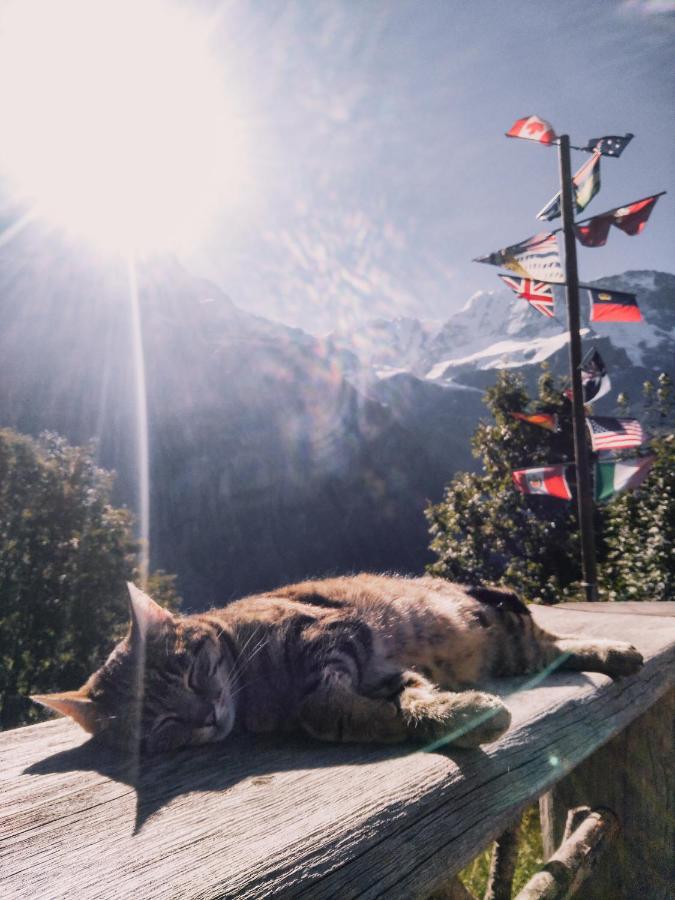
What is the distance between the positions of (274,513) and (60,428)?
1508 cm

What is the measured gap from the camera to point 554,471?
6.92 meters

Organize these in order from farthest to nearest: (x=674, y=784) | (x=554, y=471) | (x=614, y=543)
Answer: (x=614, y=543), (x=554, y=471), (x=674, y=784)

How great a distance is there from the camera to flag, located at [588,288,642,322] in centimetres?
661

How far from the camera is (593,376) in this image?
6.53 meters

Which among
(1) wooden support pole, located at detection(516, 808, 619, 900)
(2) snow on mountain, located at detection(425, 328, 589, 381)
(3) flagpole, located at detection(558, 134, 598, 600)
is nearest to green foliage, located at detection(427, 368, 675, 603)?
(3) flagpole, located at detection(558, 134, 598, 600)

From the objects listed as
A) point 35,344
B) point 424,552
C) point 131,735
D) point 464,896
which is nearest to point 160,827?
point 131,735

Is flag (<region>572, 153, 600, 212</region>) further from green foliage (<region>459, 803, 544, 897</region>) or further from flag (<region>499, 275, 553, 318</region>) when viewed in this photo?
green foliage (<region>459, 803, 544, 897</region>)

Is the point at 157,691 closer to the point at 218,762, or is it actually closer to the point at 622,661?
the point at 218,762

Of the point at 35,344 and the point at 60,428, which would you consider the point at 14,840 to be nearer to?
the point at 60,428

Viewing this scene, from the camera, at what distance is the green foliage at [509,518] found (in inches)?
→ 393

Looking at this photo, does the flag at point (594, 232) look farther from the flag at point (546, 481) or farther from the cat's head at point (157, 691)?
the cat's head at point (157, 691)

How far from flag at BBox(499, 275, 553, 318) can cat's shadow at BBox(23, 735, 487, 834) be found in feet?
22.0

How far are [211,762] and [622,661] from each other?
151 centimetres

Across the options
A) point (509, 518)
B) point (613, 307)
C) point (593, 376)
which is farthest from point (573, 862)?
point (509, 518)
